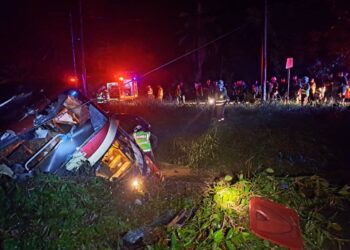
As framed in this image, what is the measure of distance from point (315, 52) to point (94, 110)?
22.4 meters

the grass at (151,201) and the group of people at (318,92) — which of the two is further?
the group of people at (318,92)

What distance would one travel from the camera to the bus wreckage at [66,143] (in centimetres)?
464

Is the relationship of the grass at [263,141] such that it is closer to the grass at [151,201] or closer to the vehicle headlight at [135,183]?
the grass at [151,201]

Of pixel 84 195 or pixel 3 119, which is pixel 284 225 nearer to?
pixel 84 195

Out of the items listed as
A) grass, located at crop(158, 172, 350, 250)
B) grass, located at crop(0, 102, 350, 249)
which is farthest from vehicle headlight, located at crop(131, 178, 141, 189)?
grass, located at crop(158, 172, 350, 250)

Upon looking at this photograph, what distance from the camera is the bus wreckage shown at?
464cm

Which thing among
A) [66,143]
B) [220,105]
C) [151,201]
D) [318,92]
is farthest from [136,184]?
[318,92]

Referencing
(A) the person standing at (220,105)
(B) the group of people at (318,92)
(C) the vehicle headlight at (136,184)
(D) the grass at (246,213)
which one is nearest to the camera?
(D) the grass at (246,213)

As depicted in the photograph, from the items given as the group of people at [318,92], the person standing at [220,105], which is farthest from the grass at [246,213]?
the group of people at [318,92]

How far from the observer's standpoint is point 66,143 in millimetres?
4852

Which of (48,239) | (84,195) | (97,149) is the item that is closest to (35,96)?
(97,149)

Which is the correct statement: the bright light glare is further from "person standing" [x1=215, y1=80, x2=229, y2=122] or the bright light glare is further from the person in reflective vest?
"person standing" [x1=215, y1=80, x2=229, y2=122]

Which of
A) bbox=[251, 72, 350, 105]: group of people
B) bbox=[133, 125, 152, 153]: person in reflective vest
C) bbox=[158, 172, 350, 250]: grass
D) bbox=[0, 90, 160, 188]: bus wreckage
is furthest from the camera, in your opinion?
bbox=[251, 72, 350, 105]: group of people

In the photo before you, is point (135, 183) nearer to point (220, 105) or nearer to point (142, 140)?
point (142, 140)
